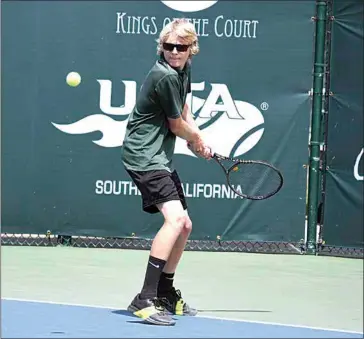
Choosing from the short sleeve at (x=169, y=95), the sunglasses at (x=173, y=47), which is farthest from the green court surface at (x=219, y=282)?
the sunglasses at (x=173, y=47)

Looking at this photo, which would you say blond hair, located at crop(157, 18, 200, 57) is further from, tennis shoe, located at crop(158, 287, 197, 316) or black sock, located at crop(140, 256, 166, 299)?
tennis shoe, located at crop(158, 287, 197, 316)

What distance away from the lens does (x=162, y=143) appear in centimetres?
531

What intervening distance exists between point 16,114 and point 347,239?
2.94m

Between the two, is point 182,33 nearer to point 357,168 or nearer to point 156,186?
point 156,186

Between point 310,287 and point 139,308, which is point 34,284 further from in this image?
point 310,287

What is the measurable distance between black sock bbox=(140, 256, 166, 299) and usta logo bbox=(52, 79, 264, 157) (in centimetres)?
301

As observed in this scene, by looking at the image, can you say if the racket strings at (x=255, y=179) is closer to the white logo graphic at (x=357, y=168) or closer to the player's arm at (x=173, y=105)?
the white logo graphic at (x=357, y=168)

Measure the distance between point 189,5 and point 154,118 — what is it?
3.08 m

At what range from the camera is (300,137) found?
821 centimetres

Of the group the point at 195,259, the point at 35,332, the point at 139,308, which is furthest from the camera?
the point at 195,259

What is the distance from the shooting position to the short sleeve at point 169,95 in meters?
5.14

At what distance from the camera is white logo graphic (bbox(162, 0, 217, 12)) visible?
8.14m

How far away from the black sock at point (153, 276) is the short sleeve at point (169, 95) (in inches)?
30.4

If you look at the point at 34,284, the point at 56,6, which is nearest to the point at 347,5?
the point at 56,6
